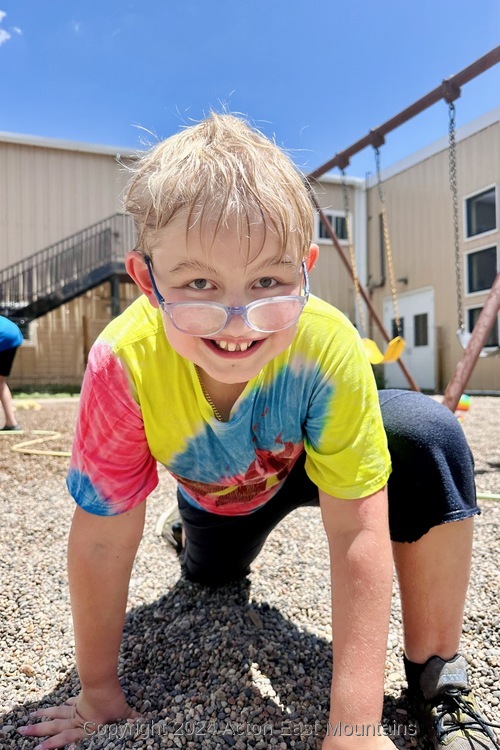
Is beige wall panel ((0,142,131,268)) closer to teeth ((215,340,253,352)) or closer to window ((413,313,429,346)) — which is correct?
window ((413,313,429,346))

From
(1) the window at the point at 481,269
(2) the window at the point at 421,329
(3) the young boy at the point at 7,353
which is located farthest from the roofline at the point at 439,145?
(3) the young boy at the point at 7,353

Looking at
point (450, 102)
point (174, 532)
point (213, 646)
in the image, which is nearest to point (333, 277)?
point (450, 102)

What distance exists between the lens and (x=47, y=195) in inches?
485

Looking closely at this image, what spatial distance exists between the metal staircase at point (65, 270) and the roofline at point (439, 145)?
239 inches

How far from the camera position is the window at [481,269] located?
1097cm

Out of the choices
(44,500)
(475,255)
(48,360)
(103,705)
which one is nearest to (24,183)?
(48,360)

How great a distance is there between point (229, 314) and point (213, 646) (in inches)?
37.9

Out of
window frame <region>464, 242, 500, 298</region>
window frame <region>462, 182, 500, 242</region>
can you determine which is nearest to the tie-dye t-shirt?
window frame <region>464, 242, 500, 298</region>

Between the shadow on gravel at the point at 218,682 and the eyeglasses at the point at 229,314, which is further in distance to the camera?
the shadow on gravel at the point at 218,682

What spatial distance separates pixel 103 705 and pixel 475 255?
11.6 m

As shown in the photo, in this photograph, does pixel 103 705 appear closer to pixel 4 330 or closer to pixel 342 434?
pixel 342 434

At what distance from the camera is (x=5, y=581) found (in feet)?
6.44

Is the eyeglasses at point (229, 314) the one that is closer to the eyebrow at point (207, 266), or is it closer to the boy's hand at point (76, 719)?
the eyebrow at point (207, 266)

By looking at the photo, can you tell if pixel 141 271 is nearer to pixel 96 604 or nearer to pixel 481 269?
pixel 96 604
